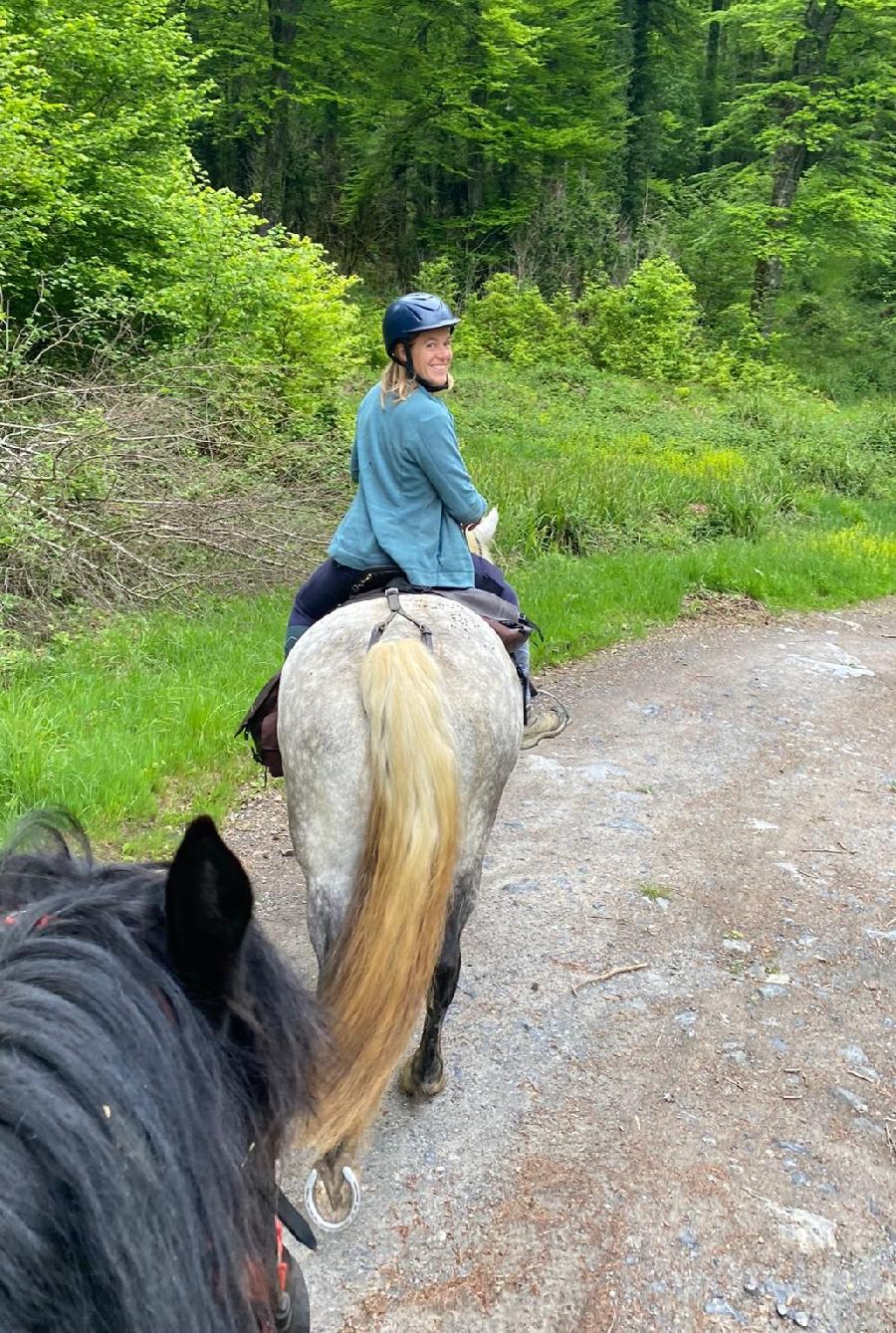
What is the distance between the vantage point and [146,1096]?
94 centimetres

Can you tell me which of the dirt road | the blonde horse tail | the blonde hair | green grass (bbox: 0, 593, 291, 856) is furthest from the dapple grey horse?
A: green grass (bbox: 0, 593, 291, 856)

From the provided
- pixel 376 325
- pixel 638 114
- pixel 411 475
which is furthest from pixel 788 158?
pixel 411 475

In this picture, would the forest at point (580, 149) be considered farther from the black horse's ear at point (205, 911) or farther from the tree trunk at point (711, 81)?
the black horse's ear at point (205, 911)

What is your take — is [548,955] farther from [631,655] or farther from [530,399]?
[530,399]

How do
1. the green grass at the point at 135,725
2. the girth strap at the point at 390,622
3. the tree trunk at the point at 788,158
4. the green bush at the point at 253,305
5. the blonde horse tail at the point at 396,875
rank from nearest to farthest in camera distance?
the blonde horse tail at the point at 396,875
the girth strap at the point at 390,622
the green grass at the point at 135,725
the green bush at the point at 253,305
the tree trunk at the point at 788,158

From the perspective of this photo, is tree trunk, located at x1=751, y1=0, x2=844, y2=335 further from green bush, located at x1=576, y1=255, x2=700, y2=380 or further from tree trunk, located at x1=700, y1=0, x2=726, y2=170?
tree trunk, located at x1=700, y1=0, x2=726, y2=170

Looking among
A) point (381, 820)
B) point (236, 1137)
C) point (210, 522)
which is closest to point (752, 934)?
point (381, 820)

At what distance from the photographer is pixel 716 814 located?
5402 mm

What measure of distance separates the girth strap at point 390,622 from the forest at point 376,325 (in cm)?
230

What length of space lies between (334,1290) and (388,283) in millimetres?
28868

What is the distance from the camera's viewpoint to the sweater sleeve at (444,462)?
3.35 meters

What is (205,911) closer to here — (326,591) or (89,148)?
(326,591)

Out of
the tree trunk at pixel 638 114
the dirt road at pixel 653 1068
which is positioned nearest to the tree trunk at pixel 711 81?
the tree trunk at pixel 638 114

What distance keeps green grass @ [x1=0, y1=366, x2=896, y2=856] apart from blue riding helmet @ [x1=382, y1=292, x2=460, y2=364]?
106 inches
